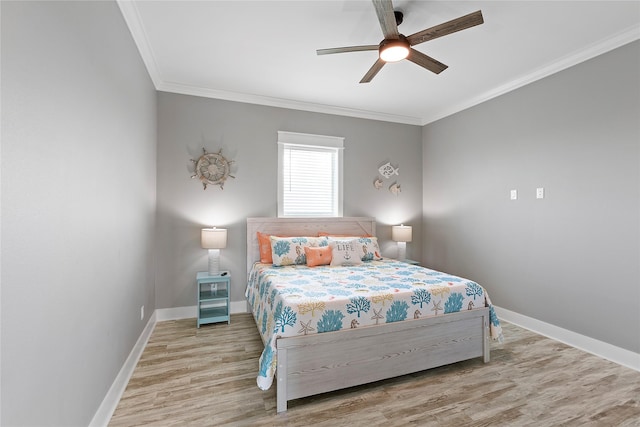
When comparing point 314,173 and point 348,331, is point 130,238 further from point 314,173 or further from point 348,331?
point 314,173

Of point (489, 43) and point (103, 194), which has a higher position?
point (489, 43)

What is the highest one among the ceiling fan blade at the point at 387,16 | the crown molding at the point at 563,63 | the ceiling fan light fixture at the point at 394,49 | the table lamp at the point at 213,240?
the crown molding at the point at 563,63

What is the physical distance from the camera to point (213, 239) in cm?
346

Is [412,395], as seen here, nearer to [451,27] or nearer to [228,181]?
[451,27]

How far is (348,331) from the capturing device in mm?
2133

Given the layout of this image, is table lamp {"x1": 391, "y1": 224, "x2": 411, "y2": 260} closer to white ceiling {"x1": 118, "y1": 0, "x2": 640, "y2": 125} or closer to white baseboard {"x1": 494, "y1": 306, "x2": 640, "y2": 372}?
white baseboard {"x1": 494, "y1": 306, "x2": 640, "y2": 372}

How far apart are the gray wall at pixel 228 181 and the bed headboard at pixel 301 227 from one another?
121mm

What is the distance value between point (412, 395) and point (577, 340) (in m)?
2.01

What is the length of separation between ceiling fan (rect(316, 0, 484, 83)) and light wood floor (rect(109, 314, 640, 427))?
101 inches

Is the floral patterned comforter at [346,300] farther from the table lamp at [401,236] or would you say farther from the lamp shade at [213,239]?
the table lamp at [401,236]

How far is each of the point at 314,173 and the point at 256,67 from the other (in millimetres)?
1652

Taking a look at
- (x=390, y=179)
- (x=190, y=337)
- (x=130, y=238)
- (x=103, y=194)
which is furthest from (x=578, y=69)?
(x=190, y=337)

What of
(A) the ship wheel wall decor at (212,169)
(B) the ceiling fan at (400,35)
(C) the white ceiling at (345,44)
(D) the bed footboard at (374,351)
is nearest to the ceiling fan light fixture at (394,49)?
(B) the ceiling fan at (400,35)

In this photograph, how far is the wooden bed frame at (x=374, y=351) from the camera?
200 cm
